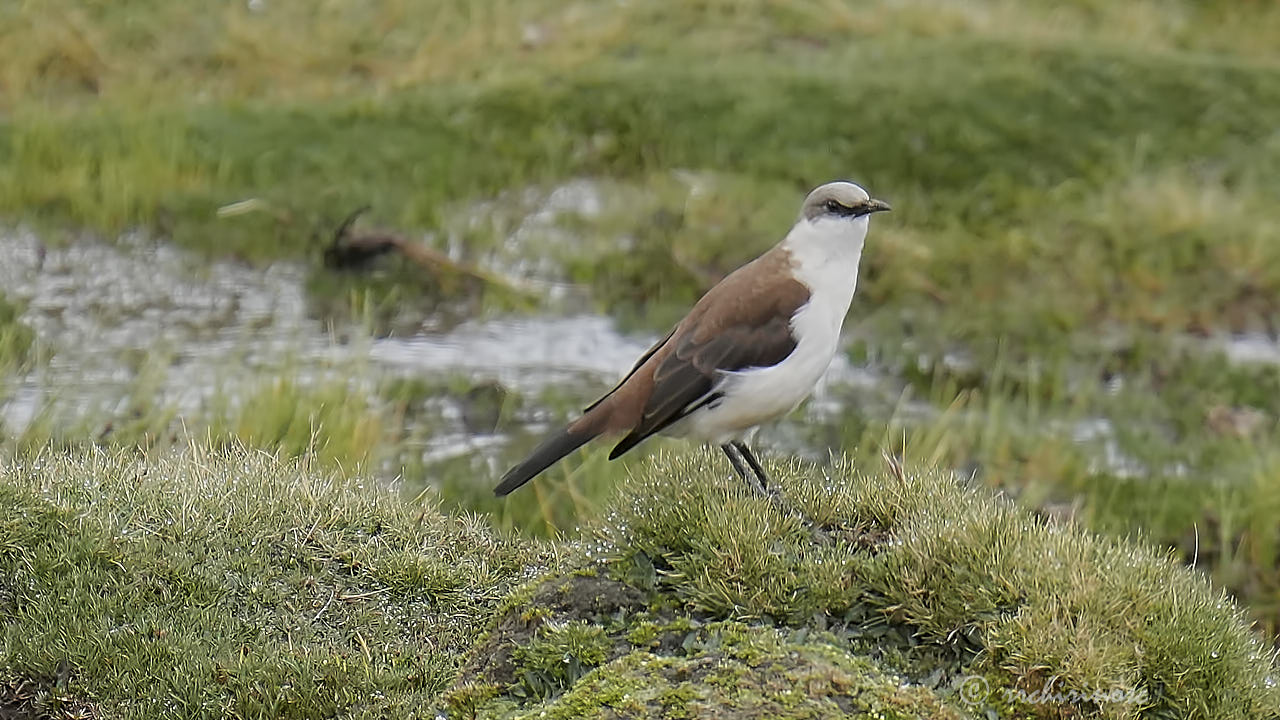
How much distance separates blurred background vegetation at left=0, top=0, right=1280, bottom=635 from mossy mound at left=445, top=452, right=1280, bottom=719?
1.60 metres

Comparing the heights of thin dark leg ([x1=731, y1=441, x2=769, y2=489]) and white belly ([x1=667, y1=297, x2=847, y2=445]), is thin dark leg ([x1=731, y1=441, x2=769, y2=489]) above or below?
below

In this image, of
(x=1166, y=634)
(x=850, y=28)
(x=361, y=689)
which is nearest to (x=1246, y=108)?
(x=850, y=28)

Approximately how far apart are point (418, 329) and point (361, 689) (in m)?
4.69

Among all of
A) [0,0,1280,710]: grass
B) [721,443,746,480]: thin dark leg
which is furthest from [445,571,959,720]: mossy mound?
[0,0,1280,710]: grass

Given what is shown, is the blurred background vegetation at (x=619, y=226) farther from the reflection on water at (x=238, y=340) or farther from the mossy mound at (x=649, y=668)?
the mossy mound at (x=649, y=668)

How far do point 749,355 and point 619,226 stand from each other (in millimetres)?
5062

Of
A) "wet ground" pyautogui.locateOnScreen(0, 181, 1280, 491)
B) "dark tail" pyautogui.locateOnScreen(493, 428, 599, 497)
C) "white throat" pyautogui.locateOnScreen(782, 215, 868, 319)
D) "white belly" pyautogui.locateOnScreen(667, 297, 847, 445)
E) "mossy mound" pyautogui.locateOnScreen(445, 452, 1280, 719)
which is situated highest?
"white throat" pyautogui.locateOnScreen(782, 215, 868, 319)

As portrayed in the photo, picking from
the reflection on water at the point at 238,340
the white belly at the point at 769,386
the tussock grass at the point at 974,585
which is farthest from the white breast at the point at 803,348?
the reflection on water at the point at 238,340

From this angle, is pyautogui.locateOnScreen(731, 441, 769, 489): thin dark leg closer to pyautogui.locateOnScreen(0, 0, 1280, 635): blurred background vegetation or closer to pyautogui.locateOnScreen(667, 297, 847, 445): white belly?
pyautogui.locateOnScreen(667, 297, 847, 445): white belly

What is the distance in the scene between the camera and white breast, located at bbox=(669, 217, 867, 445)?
16.2 feet

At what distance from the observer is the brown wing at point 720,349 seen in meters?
4.97

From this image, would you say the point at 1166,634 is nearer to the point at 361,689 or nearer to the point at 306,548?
the point at 361,689

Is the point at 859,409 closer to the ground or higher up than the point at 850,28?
closer to the ground

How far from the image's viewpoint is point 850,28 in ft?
43.8
